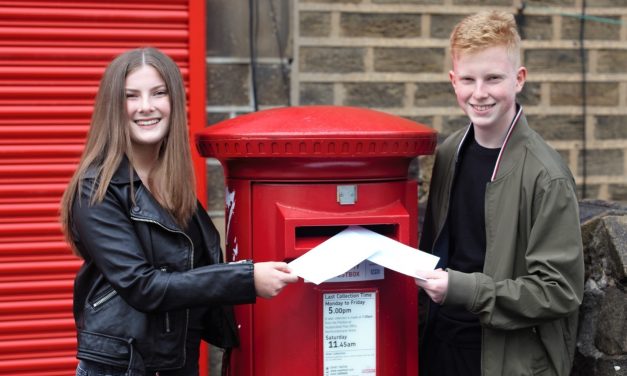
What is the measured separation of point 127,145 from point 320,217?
56 centimetres

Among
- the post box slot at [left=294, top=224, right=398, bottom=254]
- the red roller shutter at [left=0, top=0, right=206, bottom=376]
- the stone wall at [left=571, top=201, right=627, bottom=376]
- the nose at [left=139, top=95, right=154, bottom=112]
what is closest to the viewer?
the nose at [left=139, top=95, right=154, bottom=112]

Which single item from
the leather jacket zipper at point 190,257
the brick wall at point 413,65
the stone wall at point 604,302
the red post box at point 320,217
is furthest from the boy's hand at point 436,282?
the brick wall at point 413,65

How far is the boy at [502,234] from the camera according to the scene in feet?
7.37

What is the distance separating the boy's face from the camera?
2322 millimetres

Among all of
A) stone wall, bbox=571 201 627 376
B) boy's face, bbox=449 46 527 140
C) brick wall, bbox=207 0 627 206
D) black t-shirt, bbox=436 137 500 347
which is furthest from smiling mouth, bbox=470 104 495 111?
brick wall, bbox=207 0 627 206

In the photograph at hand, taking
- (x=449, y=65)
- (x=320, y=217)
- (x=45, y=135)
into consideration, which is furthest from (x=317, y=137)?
(x=449, y=65)

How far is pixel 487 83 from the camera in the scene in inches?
92.1

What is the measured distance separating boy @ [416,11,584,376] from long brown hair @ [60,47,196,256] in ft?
2.33

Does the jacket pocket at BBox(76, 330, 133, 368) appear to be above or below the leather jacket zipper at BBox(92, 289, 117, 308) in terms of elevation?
below

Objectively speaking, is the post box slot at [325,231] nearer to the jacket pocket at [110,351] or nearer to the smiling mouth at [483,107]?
the smiling mouth at [483,107]

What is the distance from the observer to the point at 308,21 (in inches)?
167

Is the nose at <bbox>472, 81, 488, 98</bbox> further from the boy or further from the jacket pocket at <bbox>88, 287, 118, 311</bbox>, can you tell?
the jacket pocket at <bbox>88, 287, 118, 311</bbox>

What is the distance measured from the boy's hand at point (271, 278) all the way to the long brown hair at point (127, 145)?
0.27m

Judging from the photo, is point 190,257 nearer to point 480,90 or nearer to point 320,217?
point 320,217
